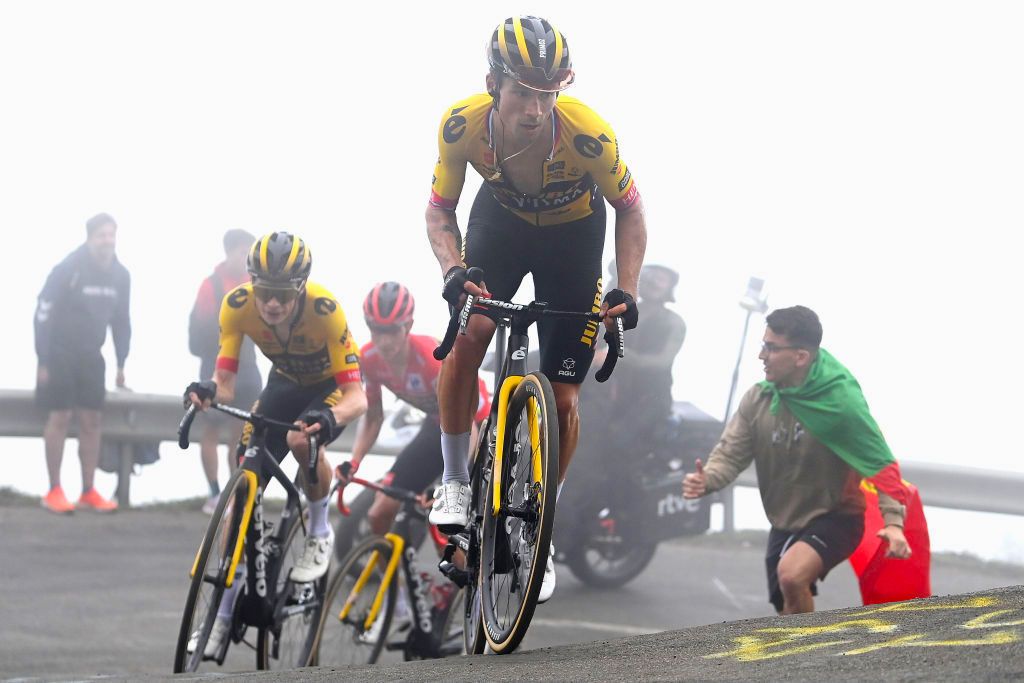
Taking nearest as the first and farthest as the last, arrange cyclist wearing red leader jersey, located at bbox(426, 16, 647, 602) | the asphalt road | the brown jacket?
the asphalt road < cyclist wearing red leader jersey, located at bbox(426, 16, 647, 602) < the brown jacket

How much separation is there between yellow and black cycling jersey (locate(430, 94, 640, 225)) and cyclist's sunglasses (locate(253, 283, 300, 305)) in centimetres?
200

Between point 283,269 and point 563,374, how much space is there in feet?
7.74

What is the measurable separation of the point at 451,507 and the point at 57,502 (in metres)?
6.78

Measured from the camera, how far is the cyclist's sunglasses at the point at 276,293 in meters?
7.86

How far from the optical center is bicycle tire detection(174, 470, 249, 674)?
24.0 feet

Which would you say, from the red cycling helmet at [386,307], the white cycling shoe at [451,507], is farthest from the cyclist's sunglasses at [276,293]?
the white cycling shoe at [451,507]

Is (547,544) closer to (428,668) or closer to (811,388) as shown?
(428,668)

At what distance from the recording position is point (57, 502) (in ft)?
39.7

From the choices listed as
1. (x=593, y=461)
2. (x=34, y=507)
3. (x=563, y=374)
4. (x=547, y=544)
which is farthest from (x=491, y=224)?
(x=34, y=507)

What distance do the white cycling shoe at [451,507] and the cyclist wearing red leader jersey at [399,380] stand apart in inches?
84.3

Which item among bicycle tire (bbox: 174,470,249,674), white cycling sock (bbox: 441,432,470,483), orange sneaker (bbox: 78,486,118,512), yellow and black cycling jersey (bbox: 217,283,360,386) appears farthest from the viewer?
orange sneaker (bbox: 78,486,118,512)

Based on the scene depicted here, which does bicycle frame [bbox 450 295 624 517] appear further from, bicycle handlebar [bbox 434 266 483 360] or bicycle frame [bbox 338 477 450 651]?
bicycle frame [bbox 338 477 450 651]

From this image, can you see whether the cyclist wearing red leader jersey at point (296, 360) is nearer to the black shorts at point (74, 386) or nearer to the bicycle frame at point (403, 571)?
the bicycle frame at point (403, 571)

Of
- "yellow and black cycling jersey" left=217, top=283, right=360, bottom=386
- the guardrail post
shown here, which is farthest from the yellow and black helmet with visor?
the guardrail post
